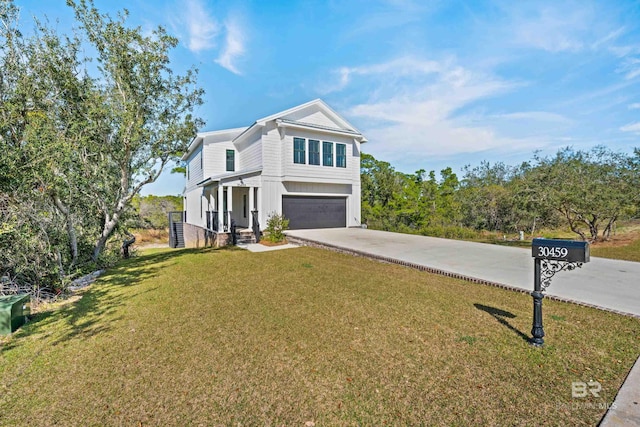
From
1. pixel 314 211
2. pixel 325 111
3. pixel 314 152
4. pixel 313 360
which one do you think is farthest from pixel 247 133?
pixel 313 360

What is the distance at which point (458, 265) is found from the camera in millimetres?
7215

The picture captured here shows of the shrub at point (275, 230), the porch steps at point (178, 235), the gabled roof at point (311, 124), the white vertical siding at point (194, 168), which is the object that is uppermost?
the gabled roof at point (311, 124)

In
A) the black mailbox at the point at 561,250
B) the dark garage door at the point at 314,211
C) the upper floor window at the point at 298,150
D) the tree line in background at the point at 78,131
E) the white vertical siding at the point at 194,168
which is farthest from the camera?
the white vertical siding at the point at 194,168

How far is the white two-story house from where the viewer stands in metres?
14.3

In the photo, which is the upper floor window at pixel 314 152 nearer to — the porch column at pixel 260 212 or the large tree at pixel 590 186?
the porch column at pixel 260 212

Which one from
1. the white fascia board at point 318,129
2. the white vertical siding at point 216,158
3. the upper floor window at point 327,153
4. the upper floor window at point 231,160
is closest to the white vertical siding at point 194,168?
the white vertical siding at point 216,158

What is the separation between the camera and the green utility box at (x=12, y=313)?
153 inches

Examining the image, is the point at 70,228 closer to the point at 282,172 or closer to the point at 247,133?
the point at 282,172

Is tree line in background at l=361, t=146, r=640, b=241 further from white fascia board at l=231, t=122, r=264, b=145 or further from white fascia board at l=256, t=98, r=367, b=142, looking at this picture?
white fascia board at l=231, t=122, r=264, b=145

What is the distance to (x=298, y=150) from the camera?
1515 centimetres

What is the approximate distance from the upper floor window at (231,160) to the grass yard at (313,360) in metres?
13.3

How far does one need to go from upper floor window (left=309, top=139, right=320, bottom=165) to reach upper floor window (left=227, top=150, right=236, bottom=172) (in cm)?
547

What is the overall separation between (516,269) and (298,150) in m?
11.3

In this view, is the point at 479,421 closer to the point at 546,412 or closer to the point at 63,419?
the point at 546,412
